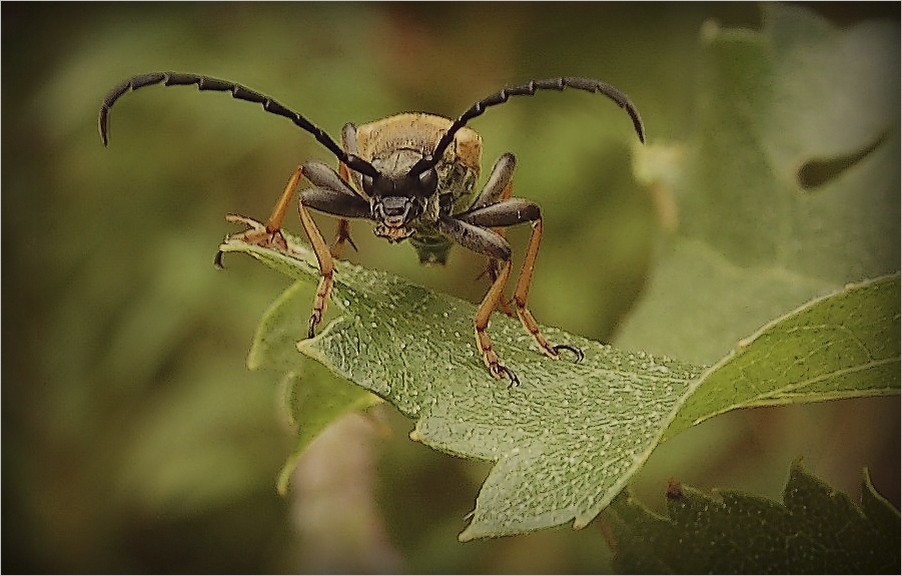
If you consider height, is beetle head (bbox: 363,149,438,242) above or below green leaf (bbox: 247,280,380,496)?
above

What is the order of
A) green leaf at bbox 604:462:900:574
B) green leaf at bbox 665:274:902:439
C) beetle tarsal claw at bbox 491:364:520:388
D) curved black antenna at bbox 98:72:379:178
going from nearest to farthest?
green leaf at bbox 665:274:902:439 < green leaf at bbox 604:462:900:574 < beetle tarsal claw at bbox 491:364:520:388 < curved black antenna at bbox 98:72:379:178

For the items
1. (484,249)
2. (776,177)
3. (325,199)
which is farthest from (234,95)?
(776,177)

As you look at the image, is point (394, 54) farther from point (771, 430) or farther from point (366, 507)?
point (771, 430)

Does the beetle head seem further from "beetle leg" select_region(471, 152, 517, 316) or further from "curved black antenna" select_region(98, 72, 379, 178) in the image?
"beetle leg" select_region(471, 152, 517, 316)

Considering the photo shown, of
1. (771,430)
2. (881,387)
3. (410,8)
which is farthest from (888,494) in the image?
(410,8)

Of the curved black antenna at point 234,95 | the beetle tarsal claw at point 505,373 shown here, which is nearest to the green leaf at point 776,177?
the beetle tarsal claw at point 505,373

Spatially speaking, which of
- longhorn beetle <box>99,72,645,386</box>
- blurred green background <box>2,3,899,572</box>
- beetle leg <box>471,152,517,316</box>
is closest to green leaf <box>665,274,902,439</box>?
longhorn beetle <box>99,72,645,386</box>

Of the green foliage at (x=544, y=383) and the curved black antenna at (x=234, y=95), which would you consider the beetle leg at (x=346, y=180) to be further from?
the green foliage at (x=544, y=383)
